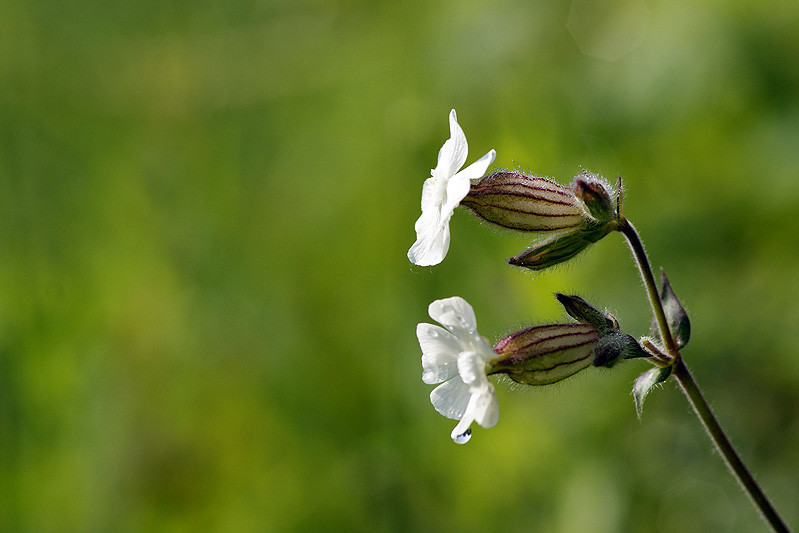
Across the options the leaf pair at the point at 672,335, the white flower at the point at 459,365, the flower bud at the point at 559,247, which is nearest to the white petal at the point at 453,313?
the white flower at the point at 459,365

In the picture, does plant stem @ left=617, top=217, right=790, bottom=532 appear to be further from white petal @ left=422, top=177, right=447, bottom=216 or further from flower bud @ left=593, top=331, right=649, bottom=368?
white petal @ left=422, top=177, right=447, bottom=216

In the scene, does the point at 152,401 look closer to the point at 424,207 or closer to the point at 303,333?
the point at 303,333

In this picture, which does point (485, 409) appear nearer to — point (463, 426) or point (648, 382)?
point (463, 426)

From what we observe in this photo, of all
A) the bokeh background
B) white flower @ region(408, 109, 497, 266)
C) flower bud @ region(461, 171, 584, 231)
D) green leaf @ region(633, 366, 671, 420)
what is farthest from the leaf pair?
the bokeh background

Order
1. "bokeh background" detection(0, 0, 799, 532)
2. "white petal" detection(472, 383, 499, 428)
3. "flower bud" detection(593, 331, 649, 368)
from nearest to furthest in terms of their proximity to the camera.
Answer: "white petal" detection(472, 383, 499, 428), "flower bud" detection(593, 331, 649, 368), "bokeh background" detection(0, 0, 799, 532)

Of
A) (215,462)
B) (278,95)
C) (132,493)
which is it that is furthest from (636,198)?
(278,95)

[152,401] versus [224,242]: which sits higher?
[224,242]

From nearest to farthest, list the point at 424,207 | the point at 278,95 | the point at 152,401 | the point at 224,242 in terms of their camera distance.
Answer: the point at 424,207
the point at 152,401
the point at 224,242
the point at 278,95

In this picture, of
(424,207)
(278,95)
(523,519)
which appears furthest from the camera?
(278,95)
